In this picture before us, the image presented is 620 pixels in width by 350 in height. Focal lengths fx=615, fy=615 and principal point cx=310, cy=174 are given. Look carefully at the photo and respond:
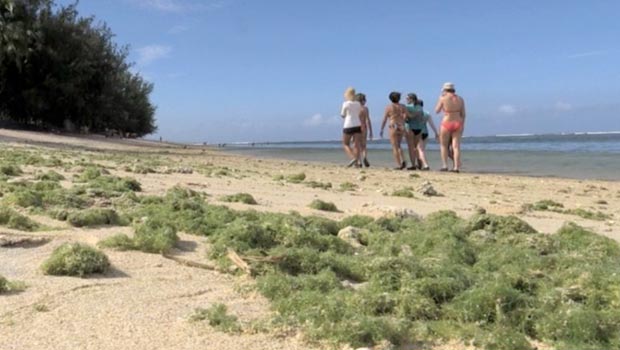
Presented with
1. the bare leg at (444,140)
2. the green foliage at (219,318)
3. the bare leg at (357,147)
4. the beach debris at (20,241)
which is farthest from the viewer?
the bare leg at (357,147)

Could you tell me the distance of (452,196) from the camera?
9.09 m

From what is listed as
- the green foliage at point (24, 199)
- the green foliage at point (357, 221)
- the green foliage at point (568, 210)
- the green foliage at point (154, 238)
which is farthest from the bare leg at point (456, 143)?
the green foliage at point (154, 238)

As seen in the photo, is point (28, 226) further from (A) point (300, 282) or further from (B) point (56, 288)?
(A) point (300, 282)

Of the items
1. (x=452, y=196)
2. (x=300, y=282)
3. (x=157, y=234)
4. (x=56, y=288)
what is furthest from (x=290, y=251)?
(x=452, y=196)

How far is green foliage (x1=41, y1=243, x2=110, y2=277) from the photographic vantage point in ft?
11.7

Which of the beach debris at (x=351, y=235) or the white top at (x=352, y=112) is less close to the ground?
the white top at (x=352, y=112)

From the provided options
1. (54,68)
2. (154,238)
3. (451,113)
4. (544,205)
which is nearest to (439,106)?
(451,113)

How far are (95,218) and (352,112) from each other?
1044 cm

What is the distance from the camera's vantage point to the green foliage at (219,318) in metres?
2.86

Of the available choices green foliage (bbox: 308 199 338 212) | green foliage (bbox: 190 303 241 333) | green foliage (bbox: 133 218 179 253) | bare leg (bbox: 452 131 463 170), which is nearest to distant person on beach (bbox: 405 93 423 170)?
bare leg (bbox: 452 131 463 170)

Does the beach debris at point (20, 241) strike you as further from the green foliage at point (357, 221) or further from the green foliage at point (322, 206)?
the green foliage at point (322, 206)

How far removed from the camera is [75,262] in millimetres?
3582

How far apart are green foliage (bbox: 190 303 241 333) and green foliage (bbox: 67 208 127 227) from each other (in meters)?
2.13

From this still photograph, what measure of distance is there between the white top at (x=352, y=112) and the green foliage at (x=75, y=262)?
451 inches
